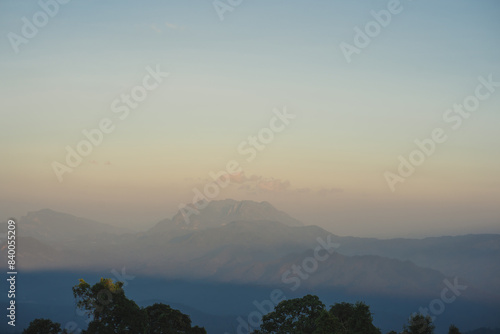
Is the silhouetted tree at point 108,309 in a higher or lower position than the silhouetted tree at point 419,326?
higher

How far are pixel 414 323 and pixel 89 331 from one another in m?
58.2

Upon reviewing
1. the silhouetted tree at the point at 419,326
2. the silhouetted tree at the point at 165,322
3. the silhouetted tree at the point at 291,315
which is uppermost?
the silhouetted tree at the point at 165,322

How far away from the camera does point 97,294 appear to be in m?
76.1

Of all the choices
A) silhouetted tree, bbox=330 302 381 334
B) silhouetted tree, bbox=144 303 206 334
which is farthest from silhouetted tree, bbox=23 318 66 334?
silhouetted tree, bbox=330 302 381 334

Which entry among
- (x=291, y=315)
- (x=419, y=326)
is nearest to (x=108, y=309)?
(x=291, y=315)

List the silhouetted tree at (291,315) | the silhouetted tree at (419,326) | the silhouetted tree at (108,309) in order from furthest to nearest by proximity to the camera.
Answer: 1. the silhouetted tree at (419,326)
2. the silhouetted tree at (291,315)
3. the silhouetted tree at (108,309)

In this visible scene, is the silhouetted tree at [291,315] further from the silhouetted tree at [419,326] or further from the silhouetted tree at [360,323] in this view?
the silhouetted tree at [419,326]

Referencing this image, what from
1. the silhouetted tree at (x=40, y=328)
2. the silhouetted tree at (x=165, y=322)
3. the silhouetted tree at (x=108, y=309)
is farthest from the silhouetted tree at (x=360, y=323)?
the silhouetted tree at (x=40, y=328)

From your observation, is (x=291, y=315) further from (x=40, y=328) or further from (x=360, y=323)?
(x=40, y=328)

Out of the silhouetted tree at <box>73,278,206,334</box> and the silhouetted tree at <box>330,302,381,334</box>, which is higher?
the silhouetted tree at <box>73,278,206,334</box>

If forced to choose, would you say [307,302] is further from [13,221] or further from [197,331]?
[13,221]

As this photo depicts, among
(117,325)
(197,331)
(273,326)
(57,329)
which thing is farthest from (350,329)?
(57,329)

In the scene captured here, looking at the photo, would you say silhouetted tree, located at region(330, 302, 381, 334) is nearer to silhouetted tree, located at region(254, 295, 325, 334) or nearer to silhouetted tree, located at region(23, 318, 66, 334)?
silhouetted tree, located at region(254, 295, 325, 334)

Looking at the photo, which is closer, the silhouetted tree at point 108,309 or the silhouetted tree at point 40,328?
the silhouetted tree at point 40,328
